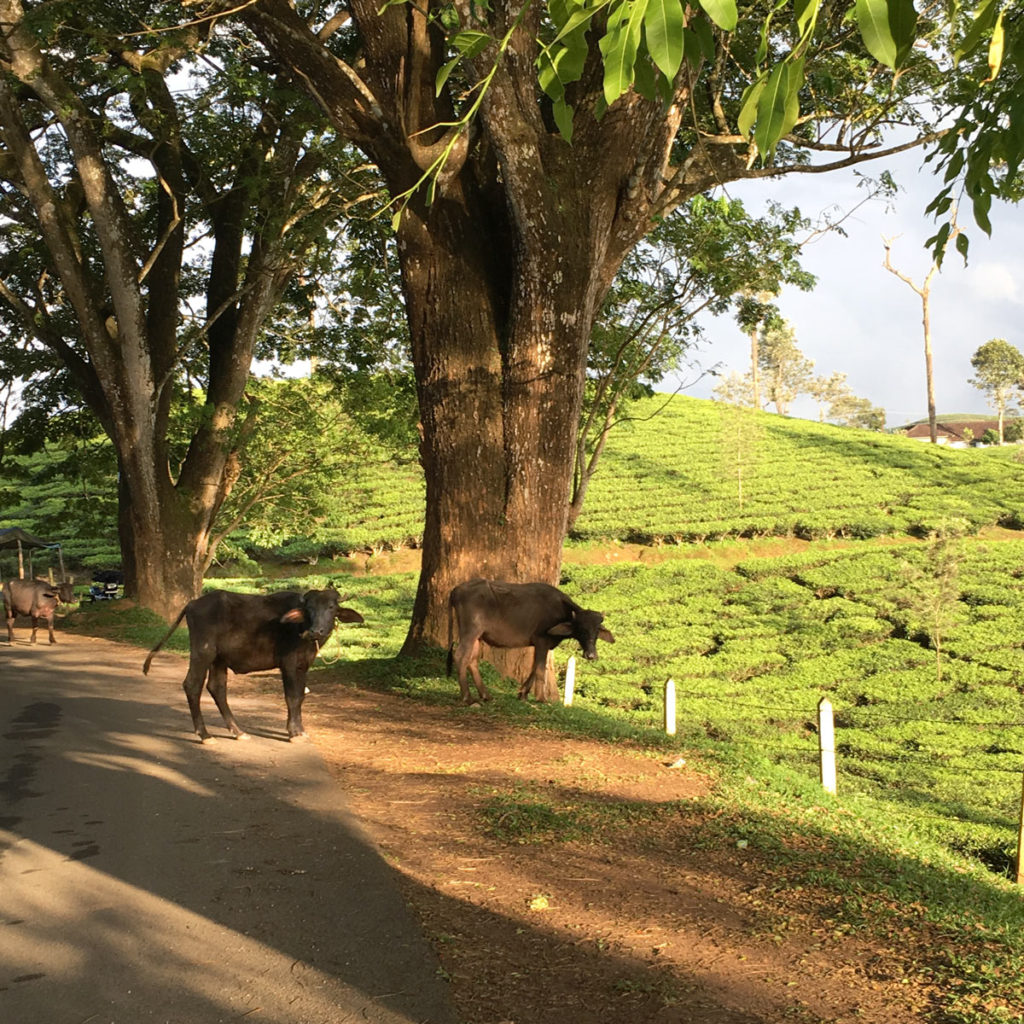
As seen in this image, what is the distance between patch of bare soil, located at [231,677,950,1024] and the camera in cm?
421

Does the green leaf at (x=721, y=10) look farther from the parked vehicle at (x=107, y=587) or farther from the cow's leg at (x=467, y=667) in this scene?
the parked vehicle at (x=107, y=587)

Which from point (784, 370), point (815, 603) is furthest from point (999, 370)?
point (815, 603)

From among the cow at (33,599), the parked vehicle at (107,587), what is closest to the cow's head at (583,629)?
the cow at (33,599)

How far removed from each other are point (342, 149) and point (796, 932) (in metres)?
16.0

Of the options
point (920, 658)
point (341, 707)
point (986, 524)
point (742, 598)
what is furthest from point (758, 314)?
point (986, 524)

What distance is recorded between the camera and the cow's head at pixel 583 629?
36.2 feet

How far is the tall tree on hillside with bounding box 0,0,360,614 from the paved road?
10676 mm

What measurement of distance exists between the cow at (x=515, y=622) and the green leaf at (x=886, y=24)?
8.60 metres

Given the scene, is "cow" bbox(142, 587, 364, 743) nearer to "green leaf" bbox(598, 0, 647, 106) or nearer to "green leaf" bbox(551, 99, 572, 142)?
"green leaf" bbox(551, 99, 572, 142)

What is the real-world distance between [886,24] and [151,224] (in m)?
22.9

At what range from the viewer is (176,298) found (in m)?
21.0

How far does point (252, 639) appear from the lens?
9.06m

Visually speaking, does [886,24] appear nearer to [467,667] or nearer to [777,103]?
[777,103]

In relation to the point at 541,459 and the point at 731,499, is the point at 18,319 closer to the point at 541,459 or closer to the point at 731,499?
the point at 541,459
